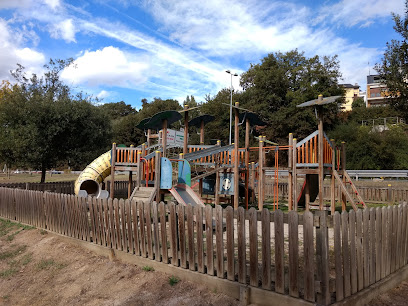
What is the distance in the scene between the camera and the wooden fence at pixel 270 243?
3.84 m

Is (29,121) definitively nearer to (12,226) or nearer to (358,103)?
(12,226)

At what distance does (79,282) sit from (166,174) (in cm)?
441

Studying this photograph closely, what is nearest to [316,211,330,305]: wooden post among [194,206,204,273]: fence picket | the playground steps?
[194,206,204,273]: fence picket

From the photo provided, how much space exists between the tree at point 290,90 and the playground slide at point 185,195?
3265 centimetres

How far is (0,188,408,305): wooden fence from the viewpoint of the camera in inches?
151

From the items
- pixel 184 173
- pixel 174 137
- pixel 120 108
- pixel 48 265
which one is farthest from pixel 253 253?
pixel 120 108

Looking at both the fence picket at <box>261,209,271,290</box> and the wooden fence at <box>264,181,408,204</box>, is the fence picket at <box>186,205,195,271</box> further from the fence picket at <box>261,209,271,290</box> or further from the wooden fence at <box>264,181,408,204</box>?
the wooden fence at <box>264,181,408,204</box>

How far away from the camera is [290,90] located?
44156 millimetres

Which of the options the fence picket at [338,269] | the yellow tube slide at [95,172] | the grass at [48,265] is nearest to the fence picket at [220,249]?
the fence picket at [338,269]

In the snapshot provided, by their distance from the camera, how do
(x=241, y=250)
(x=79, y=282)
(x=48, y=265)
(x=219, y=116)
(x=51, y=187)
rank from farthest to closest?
(x=219, y=116) → (x=51, y=187) → (x=48, y=265) → (x=79, y=282) → (x=241, y=250)

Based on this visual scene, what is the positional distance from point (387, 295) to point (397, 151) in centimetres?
3184

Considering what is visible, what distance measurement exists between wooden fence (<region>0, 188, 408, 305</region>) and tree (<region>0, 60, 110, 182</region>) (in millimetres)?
13666

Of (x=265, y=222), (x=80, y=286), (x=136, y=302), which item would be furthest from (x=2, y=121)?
(x=265, y=222)

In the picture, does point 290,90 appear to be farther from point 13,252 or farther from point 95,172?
point 13,252
